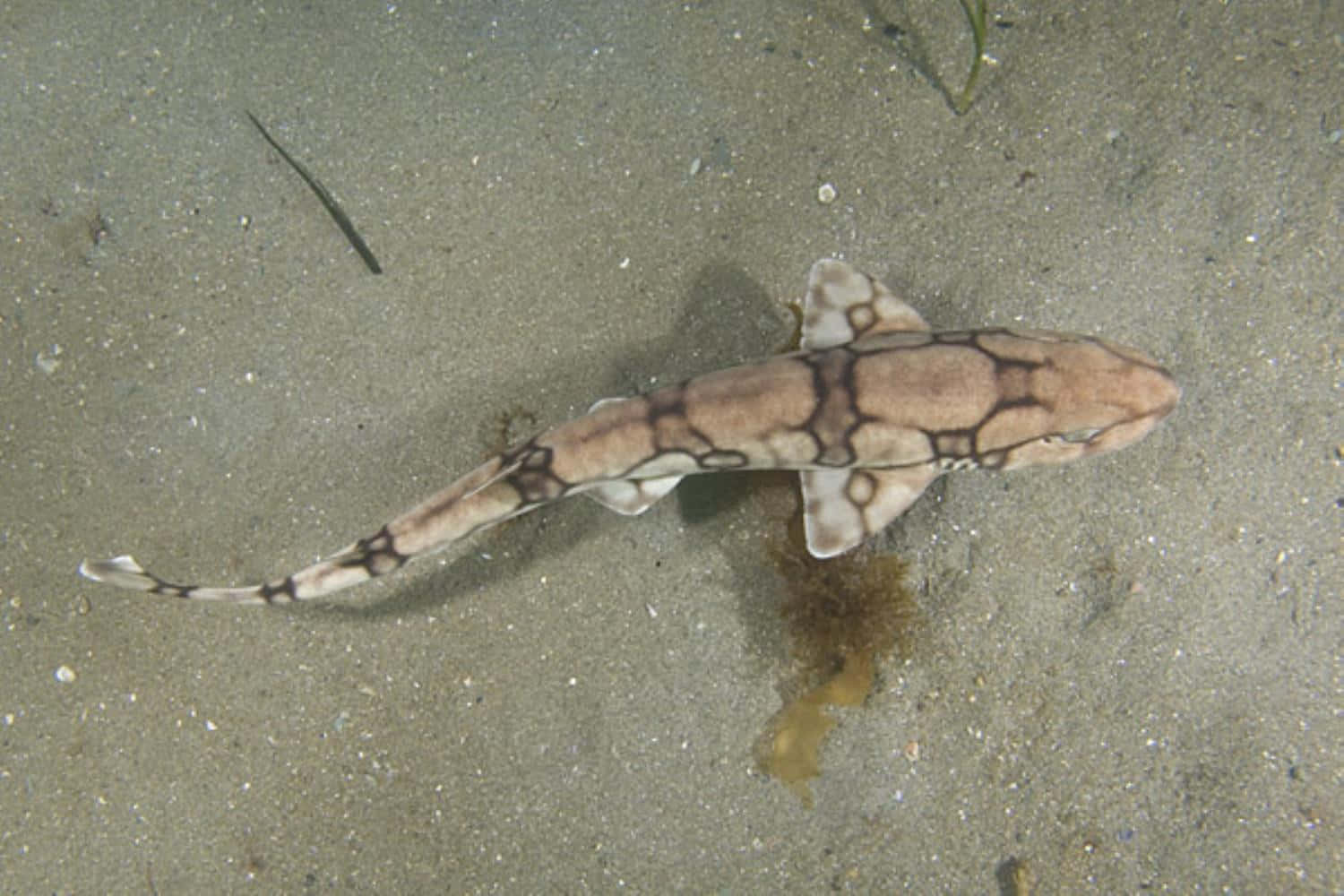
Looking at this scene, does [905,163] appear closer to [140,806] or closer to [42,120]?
[42,120]

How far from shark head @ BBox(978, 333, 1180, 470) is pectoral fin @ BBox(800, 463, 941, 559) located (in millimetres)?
515

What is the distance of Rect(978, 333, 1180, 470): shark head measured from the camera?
133 inches

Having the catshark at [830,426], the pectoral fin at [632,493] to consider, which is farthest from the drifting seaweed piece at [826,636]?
the pectoral fin at [632,493]

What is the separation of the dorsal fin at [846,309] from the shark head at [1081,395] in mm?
693

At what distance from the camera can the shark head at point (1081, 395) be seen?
3389mm

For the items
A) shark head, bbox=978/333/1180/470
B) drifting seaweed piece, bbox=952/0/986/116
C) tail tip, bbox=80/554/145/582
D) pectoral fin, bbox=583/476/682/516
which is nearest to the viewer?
shark head, bbox=978/333/1180/470

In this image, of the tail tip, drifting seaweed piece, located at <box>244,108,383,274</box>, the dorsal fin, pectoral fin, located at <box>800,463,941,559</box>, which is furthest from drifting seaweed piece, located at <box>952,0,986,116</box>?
the tail tip

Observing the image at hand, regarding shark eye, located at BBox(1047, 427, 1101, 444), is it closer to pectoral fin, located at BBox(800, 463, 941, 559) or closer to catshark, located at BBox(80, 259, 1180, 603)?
catshark, located at BBox(80, 259, 1180, 603)

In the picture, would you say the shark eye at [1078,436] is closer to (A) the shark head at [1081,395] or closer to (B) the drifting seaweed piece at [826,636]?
(A) the shark head at [1081,395]

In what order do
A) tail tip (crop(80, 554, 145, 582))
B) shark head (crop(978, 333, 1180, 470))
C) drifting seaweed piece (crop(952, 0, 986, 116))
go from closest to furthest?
shark head (crop(978, 333, 1180, 470)) < tail tip (crop(80, 554, 145, 582)) < drifting seaweed piece (crop(952, 0, 986, 116))

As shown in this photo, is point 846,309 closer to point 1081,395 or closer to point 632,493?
point 1081,395

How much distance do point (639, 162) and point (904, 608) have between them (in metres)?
2.93

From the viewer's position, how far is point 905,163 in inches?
173

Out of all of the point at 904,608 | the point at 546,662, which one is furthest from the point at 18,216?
the point at 904,608
